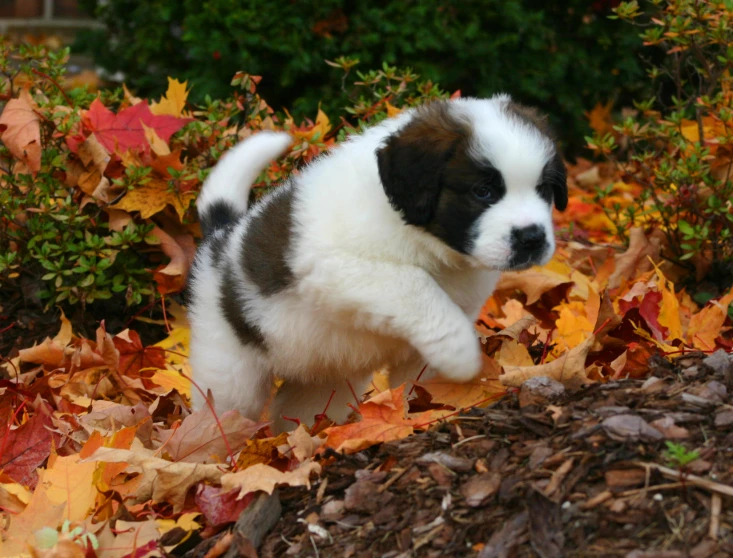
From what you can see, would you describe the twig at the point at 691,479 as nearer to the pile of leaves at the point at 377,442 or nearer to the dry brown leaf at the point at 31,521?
the pile of leaves at the point at 377,442

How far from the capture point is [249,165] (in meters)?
4.10

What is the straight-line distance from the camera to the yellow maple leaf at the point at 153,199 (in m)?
4.66

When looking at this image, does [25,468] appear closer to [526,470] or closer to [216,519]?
[216,519]

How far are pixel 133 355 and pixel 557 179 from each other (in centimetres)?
218

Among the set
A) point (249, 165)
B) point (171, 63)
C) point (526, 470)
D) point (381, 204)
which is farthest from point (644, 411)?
point (171, 63)

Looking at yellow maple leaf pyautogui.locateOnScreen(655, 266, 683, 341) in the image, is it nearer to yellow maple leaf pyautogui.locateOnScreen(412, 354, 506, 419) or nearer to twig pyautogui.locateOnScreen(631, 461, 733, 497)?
yellow maple leaf pyautogui.locateOnScreen(412, 354, 506, 419)

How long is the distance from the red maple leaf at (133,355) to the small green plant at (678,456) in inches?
105

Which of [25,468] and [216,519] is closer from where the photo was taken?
[216,519]

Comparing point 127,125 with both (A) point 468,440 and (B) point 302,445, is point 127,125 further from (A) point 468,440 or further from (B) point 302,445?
(A) point 468,440

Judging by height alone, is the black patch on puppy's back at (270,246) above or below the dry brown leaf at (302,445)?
above

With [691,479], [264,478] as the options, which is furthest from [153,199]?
[691,479]

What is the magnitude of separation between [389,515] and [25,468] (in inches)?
62.0

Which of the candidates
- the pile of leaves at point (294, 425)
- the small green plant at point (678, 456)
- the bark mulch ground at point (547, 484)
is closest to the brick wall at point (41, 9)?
the pile of leaves at point (294, 425)

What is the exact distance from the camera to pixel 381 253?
129 inches
